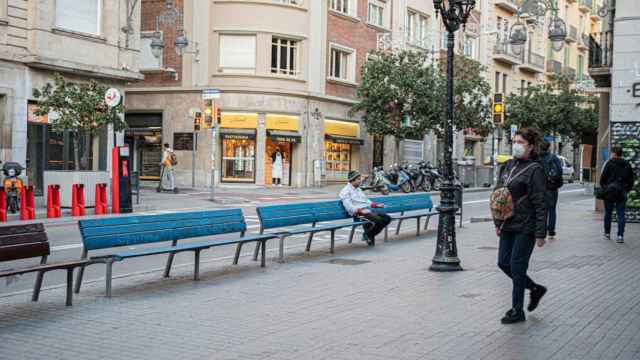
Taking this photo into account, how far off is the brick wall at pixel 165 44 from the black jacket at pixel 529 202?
95.5ft

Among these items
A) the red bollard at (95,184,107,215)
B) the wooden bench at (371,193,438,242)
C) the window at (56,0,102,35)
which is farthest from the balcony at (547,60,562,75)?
the red bollard at (95,184,107,215)

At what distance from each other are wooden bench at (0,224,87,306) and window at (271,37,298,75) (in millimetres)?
26927

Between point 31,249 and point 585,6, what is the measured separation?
66.2 m

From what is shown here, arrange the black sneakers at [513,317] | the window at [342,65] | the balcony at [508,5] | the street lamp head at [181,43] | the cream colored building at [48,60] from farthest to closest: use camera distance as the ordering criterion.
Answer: the balcony at [508,5] < the window at [342,65] < the street lamp head at [181,43] < the cream colored building at [48,60] < the black sneakers at [513,317]

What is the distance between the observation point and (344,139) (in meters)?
37.9

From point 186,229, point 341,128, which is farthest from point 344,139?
point 186,229

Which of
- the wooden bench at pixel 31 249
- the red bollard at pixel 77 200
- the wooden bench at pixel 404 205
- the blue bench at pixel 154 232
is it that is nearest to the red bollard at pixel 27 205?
the red bollard at pixel 77 200

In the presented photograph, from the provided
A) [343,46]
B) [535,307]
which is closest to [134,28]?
[343,46]

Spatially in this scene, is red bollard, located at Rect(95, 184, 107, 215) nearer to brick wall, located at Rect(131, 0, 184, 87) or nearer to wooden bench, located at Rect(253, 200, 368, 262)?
wooden bench, located at Rect(253, 200, 368, 262)

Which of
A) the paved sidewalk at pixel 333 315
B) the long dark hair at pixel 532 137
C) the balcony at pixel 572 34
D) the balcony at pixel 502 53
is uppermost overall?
the balcony at pixel 572 34

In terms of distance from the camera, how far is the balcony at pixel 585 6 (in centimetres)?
6600

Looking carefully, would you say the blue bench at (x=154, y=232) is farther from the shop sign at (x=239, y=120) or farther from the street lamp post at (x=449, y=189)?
the shop sign at (x=239, y=120)

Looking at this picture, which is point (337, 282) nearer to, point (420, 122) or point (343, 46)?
point (420, 122)

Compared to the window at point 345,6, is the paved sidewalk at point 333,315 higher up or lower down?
lower down
